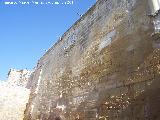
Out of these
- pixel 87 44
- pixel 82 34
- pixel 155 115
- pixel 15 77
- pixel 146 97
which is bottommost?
pixel 155 115

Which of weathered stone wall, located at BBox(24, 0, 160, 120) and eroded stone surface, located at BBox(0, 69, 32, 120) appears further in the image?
eroded stone surface, located at BBox(0, 69, 32, 120)

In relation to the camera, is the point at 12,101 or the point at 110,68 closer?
the point at 110,68

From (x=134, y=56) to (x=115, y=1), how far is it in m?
2.00

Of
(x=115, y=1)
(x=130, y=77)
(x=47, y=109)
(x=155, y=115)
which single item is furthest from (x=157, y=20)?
(x=47, y=109)

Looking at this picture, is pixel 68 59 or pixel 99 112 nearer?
pixel 99 112

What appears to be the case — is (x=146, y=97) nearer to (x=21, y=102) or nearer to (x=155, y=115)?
(x=155, y=115)

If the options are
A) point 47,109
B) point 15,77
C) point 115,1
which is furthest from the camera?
point 15,77

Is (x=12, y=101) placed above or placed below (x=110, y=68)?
above

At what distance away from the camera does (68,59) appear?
7953 millimetres

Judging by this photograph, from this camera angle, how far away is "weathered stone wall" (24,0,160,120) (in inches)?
153

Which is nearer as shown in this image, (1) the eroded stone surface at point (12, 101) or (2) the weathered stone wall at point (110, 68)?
(2) the weathered stone wall at point (110, 68)

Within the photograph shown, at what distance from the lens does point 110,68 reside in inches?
192

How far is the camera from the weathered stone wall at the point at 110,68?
3886 millimetres

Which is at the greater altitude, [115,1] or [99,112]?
[115,1]
